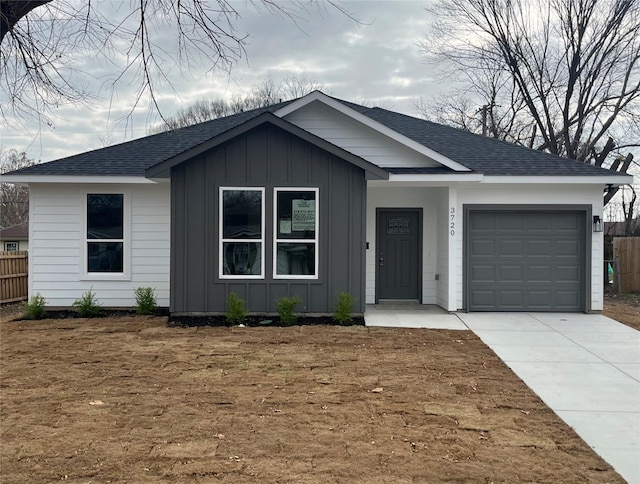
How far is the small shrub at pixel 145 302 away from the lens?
10.4 m

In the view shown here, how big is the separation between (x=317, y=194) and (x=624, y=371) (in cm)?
563

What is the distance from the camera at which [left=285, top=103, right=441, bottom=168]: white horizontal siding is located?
10.6m

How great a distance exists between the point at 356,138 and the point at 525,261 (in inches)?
172

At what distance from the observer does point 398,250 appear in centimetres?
1169

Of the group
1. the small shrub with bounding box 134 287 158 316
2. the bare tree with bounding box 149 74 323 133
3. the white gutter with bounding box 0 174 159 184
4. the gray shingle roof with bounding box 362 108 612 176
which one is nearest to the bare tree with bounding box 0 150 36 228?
the bare tree with bounding box 149 74 323 133

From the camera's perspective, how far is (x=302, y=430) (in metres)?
4.38

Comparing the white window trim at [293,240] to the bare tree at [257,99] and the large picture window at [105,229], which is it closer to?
the large picture window at [105,229]

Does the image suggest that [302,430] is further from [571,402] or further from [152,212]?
[152,212]

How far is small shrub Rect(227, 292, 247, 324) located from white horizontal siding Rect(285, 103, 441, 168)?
4.02 metres

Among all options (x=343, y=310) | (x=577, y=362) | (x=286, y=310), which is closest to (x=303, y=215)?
(x=286, y=310)

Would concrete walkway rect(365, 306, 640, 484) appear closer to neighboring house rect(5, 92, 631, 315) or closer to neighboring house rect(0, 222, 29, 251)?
neighboring house rect(5, 92, 631, 315)

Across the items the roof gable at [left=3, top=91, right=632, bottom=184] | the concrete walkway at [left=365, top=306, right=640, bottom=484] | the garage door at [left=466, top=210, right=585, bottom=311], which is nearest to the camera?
the concrete walkway at [left=365, top=306, right=640, bottom=484]

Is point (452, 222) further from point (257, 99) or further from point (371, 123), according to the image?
point (257, 99)

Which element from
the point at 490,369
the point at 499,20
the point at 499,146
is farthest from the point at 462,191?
the point at 499,20
